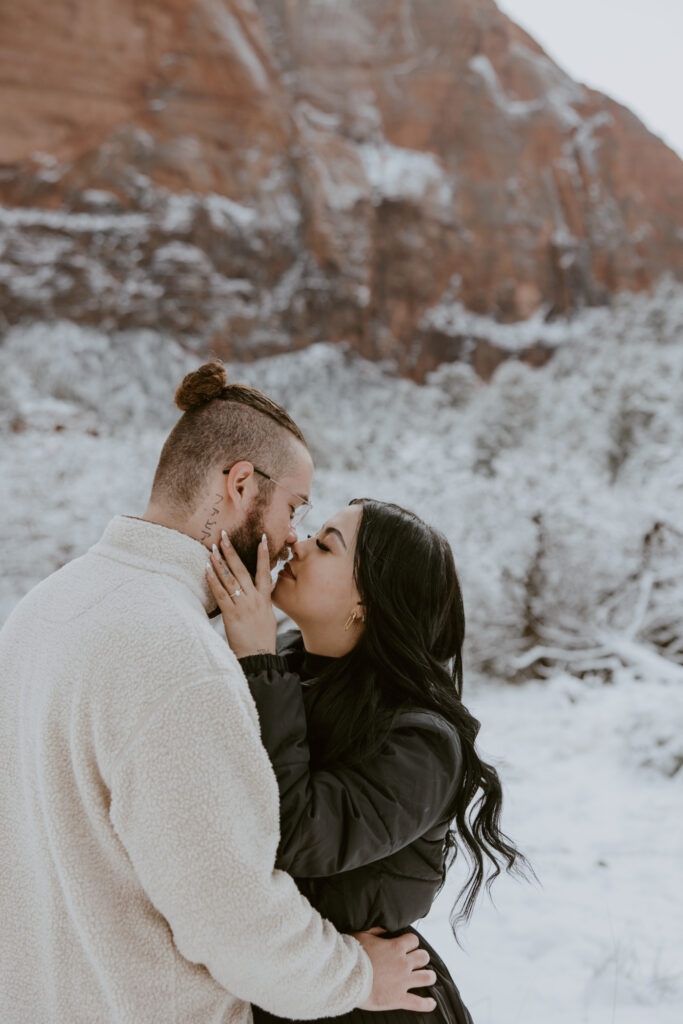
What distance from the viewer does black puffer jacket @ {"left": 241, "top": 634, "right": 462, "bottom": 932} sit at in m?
1.11

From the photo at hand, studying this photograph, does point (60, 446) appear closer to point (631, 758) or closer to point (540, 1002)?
point (631, 758)

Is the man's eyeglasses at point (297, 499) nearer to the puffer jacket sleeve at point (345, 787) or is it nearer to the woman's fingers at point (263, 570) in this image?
the woman's fingers at point (263, 570)

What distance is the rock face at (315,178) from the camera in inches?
974

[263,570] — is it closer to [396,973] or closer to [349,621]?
[349,621]

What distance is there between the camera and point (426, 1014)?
1334mm

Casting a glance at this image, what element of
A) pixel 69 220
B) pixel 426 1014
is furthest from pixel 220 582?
pixel 69 220

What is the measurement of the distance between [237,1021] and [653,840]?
123 inches

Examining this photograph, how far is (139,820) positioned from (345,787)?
1.24 feet

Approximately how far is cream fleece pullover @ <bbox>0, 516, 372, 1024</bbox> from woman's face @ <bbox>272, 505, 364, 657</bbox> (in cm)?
39

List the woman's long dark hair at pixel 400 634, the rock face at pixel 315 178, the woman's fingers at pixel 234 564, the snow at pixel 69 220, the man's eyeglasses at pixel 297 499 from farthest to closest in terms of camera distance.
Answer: the rock face at pixel 315 178 → the snow at pixel 69 220 → the woman's long dark hair at pixel 400 634 → the man's eyeglasses at pixel 297 499 → the woman's fingers at pixel 234 564

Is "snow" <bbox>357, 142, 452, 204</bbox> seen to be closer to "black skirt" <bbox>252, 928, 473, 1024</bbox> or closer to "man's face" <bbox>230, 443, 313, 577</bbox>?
"man's face" <bbox>230, 443, 313, 577</bbox>

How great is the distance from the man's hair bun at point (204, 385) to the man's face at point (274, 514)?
179 mm

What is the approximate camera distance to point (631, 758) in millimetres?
4621

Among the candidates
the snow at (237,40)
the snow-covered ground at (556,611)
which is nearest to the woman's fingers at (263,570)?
the snow-covered ground at (556,611)
